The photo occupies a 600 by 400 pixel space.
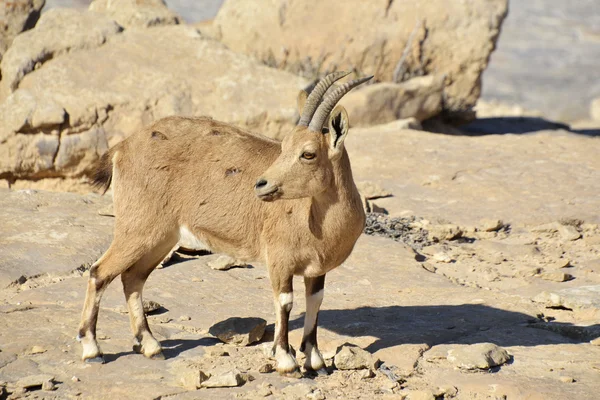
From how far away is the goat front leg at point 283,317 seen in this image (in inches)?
272

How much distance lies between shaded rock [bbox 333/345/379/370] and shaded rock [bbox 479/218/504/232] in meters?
4.72

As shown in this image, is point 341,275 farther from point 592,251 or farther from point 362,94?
point 362,94

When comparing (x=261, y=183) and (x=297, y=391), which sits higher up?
(x=261, y=183)

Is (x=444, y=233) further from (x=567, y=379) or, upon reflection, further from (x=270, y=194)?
(x=270, y=194)

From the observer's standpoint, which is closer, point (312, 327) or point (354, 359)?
point (354, 359)

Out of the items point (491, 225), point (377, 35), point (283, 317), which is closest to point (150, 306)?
point (283, 317)

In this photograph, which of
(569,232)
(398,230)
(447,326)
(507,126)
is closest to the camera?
(447,326)

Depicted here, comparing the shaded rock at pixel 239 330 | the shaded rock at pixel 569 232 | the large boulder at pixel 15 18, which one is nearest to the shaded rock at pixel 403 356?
the shaded rock at pixel 239 330

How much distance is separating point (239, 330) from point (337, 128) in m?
2.07

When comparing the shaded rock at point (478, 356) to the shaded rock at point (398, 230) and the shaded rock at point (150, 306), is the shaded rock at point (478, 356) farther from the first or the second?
the shaded rock at point (398, 230)

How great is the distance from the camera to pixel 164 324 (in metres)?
7.91

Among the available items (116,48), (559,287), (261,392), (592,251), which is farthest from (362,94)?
(261,392)

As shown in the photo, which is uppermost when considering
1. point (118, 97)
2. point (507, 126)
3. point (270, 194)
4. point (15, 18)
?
point (270, 194)

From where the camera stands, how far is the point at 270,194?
21.6 ft
